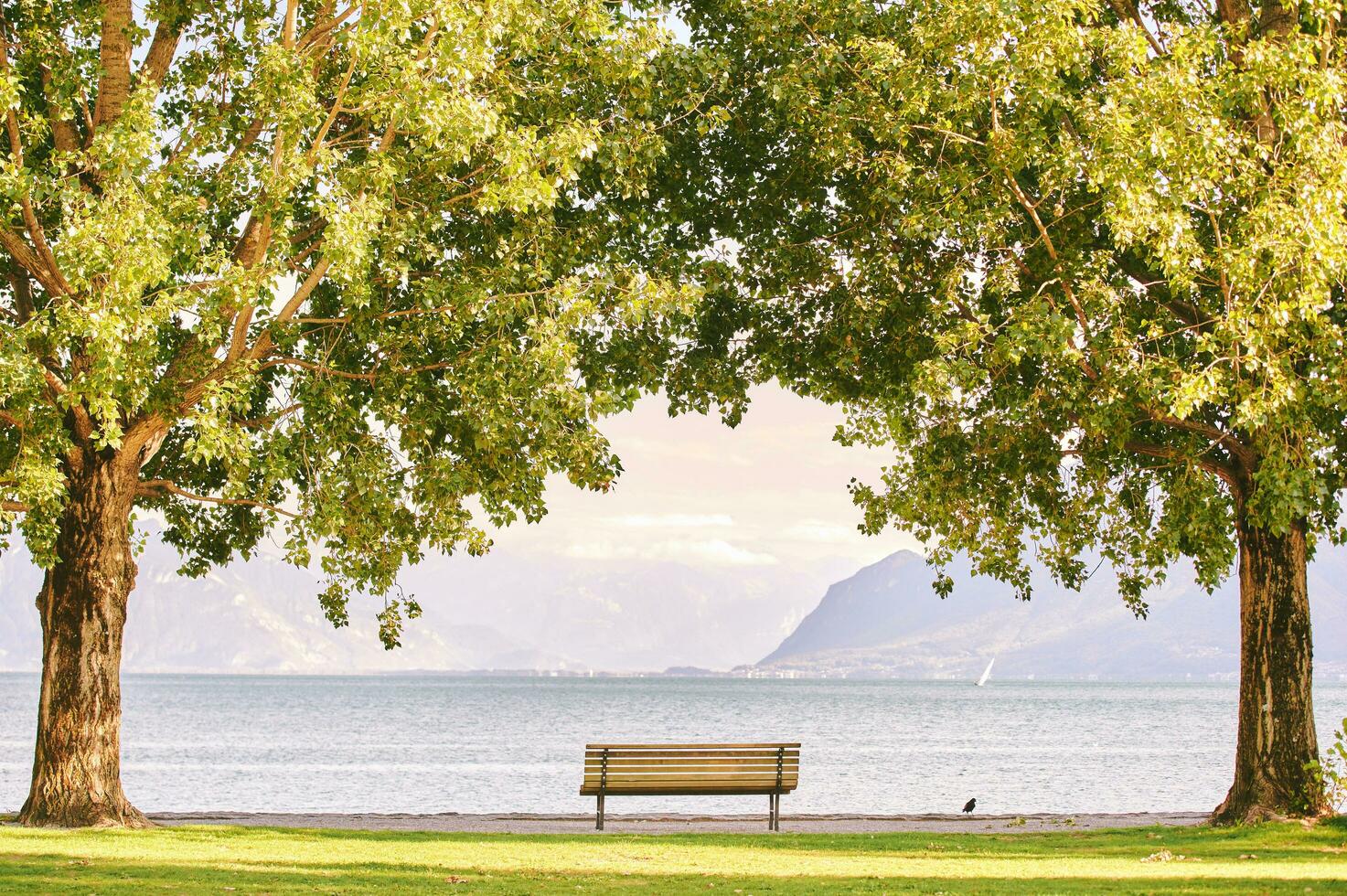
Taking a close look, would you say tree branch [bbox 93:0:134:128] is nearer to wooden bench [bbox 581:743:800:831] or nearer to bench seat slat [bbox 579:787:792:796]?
wooden bench [bbox 581:743:800:831]

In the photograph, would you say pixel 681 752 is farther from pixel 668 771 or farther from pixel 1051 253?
pixel 1051 253

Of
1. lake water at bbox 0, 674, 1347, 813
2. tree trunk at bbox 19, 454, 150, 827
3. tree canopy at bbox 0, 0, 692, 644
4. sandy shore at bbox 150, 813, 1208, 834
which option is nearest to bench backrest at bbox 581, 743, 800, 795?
sandy shore at bbox 150, 813, 1208, 834

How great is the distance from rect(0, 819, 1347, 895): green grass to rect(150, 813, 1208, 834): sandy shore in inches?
36.3

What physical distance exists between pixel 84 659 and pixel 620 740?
2352 inches

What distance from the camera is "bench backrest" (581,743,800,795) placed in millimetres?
16312

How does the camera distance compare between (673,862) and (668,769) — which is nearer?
(673,862)

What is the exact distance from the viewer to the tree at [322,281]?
13648 mm

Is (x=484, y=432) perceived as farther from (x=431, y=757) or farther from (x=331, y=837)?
(x=431, y=757)

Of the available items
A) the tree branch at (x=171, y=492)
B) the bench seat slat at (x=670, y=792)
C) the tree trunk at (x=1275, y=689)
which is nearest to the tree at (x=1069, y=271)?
the tree trunk at (x=1275, y=689)

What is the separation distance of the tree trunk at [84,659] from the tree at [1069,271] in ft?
24.9

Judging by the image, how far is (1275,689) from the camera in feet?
51.2

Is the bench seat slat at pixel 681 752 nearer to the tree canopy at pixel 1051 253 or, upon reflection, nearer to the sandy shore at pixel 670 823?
the sandy shore at pixel 670 823

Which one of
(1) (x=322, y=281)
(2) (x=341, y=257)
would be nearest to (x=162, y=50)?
(1) (x=322, y=281)

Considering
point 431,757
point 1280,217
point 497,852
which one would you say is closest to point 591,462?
point 497,852
